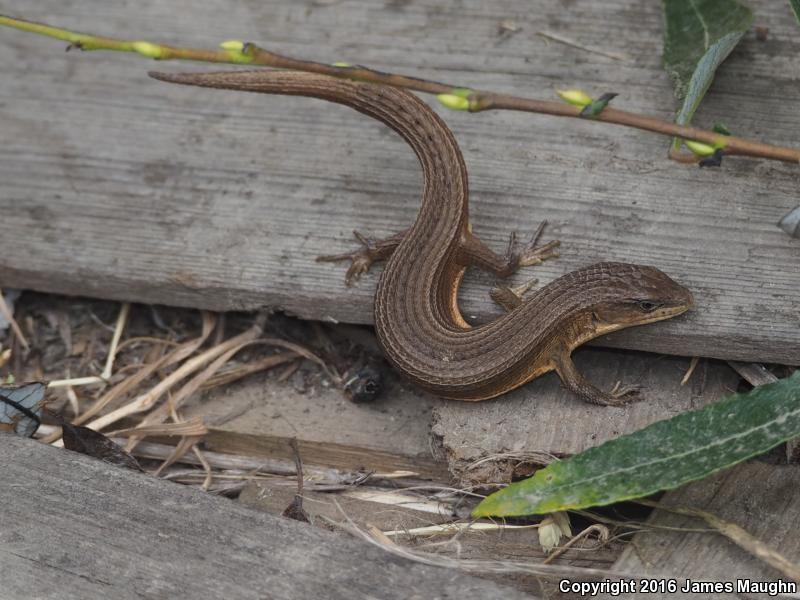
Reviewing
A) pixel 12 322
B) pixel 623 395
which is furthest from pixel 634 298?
pixel 12 322

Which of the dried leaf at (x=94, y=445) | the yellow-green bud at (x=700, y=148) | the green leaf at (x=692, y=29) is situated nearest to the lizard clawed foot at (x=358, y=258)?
the dried leaf at (x=94, y=445)

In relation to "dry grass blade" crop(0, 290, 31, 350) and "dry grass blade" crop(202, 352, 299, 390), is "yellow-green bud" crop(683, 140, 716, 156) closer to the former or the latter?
"dry grass blade" crop(202, 352, 299, 390)

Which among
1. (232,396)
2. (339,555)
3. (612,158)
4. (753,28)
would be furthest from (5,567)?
(753,28)

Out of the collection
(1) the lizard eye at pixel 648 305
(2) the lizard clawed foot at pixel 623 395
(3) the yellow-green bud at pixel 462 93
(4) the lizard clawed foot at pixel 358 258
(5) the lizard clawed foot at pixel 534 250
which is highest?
(3) the yellow-green bud at pixel 462 93

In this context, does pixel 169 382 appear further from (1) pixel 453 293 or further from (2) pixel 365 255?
(1) pixel 453 293

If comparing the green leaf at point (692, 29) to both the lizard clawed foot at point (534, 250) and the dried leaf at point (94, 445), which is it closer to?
the lizard clawed foot at point (534, 250)

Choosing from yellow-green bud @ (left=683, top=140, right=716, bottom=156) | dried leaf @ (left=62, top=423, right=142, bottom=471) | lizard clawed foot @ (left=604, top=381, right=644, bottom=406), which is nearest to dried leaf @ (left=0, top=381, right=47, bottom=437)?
dried leaf @ (left=62, top=423, right=142, bottom=471)
